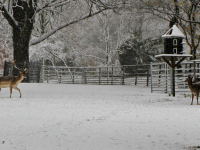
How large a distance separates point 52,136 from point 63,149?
1.11 meters

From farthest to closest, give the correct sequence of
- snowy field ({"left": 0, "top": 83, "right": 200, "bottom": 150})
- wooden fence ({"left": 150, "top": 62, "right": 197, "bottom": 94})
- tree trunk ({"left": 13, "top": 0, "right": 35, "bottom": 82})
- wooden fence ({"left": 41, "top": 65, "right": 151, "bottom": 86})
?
wooden fence ({"left": 41, "top": 65, "right": 151, "bottom": 86}) → tree trunk ({"left": 13, "top": 0, "right": 35, "bottom": 82}) → wooden fence ({"left": 150, "top": 62, "right": 197, "bottom": 94}) → snowy field ({"left": 0, "top": 83, "right": 200, "bottom": 150})

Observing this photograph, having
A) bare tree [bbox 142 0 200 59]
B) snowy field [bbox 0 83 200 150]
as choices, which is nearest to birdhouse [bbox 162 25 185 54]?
bare tree [bbox 142 0 200 59]

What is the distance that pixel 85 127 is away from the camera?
313 inches

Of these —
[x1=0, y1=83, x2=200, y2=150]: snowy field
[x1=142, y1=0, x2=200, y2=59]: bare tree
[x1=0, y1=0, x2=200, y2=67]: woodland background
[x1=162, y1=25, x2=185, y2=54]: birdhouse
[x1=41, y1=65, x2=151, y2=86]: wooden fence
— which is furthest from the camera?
[x1=41, y1=65, x2=151, y2=86]: wooden fence

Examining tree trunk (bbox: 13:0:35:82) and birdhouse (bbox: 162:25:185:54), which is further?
tree trunk (bbox: 13:0:35:82)

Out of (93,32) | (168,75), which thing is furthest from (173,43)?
(93,32)

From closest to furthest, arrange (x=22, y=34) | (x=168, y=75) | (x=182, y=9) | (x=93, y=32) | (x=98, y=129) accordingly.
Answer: (x=98, y=129) < (x=168, y=75) < (x=182, y=9) < (x=22, y=34) < (x=93, y=32)

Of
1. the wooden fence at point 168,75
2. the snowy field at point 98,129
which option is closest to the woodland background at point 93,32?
the wooden fence at point 168,75

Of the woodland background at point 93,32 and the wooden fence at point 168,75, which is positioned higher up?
the woodland background at point 93,32

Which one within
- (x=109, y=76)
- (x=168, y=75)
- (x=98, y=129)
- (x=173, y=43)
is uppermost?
(x=173, y=43)

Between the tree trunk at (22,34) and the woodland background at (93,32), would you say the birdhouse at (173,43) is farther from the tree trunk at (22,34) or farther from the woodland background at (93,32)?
the tree trunk at (22,34)

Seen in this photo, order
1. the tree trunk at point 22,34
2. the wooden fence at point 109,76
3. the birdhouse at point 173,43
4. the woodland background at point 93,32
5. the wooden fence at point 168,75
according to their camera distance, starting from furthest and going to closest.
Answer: the wooden fence at point 109,76 → the woodland background at point 93,32 → the tree trunk at point 22,34 → the wooden fence at point 168,75 → the birdhouse at point 173,43

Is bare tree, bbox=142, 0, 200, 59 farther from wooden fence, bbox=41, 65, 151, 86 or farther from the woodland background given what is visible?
wooden fence, bbox=41, 65, 151, 86

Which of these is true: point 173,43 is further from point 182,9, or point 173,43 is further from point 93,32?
point 93,32
